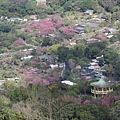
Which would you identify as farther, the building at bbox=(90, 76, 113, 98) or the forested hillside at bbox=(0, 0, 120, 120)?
the building at bbox=(90, 76, 113, 98)

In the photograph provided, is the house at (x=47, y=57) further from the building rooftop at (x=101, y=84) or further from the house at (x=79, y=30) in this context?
the building rooftop at (x=101, y=84)

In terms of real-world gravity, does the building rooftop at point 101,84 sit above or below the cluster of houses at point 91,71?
above

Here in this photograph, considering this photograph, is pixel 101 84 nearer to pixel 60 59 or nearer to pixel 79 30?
pixel 60 59

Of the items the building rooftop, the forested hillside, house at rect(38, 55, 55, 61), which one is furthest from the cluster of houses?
the building rooftop

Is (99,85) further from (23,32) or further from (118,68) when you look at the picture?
(23,32)

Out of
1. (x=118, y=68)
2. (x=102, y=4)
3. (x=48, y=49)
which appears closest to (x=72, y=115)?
(x=118, y=68)

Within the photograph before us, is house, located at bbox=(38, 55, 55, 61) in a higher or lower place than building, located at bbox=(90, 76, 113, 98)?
lower

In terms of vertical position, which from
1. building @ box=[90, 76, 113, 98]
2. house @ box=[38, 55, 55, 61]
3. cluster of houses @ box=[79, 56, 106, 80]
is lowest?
house @ box=[38, 55, 55, 61]

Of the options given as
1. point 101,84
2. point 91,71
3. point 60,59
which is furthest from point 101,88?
point 60,59

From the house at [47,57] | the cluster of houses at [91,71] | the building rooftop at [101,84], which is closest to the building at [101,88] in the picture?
the building rooftop at [101,84]

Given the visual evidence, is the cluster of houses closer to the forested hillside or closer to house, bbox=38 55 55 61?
the forested hillside
